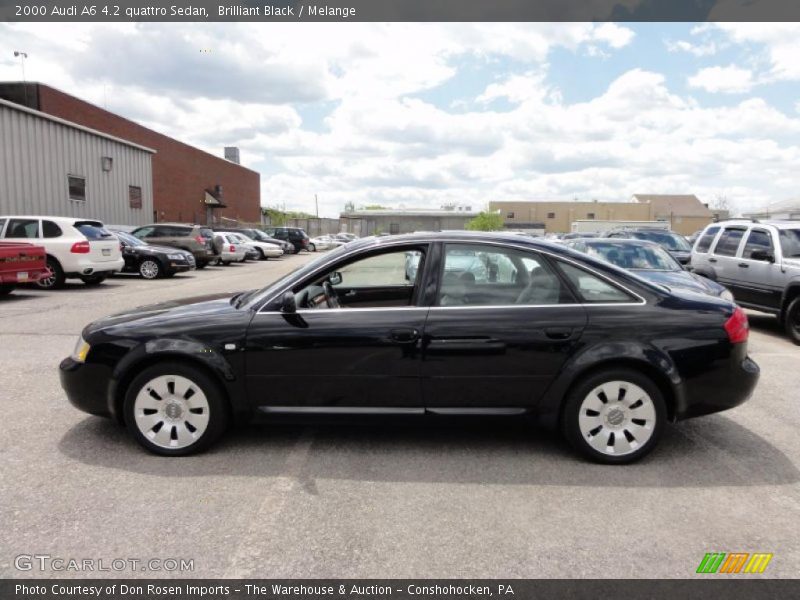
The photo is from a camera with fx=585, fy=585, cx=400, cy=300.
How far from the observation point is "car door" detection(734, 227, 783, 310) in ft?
29.5

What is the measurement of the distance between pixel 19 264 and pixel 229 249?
1457 cm

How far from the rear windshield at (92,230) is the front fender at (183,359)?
11.4 metres

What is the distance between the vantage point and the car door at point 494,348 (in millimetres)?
3893

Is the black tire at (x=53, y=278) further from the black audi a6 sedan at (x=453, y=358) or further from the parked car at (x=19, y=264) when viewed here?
the black audi a6 sedan at (x=453, y=358)

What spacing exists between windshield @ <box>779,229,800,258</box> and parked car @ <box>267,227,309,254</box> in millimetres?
32994

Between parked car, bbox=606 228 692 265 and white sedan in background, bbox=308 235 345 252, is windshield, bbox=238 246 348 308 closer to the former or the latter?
parked car, bbox=606 228 692 265

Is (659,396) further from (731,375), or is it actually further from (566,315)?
(566,315)

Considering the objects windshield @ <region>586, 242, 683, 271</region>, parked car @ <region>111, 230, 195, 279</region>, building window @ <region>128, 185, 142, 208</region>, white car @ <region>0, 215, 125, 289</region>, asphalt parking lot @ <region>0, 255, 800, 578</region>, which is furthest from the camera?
building window @ <region>128, 185, 142, 208</region>

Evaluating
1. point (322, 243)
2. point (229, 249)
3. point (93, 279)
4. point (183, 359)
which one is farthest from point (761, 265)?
point (322, 243)

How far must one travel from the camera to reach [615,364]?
3.90 meters

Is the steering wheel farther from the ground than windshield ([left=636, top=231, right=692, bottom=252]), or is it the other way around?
windshield ([left=636, top=231, right=692, bottom=252])

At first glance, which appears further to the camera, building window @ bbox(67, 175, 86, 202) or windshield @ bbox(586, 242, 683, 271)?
building window @ bbox(67, 175, 86, 202)

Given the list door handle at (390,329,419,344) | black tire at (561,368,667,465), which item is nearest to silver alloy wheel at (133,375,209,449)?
door handle at (390,329,419,344)
